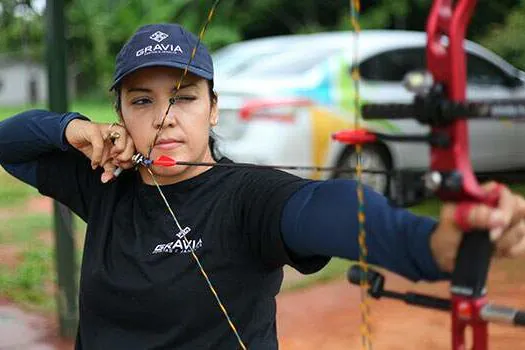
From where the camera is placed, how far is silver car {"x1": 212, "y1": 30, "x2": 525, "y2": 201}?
5.80 meters

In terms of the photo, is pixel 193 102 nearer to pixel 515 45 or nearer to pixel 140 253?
pixel 140 253

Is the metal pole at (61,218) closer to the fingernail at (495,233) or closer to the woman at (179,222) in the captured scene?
the woman at (179,222)

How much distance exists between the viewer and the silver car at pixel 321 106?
5.80 m

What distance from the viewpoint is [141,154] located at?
168cm

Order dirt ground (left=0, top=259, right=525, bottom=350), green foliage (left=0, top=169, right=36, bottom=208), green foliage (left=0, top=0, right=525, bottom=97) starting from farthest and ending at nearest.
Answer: green foliage (left=0, top=0, right=525, bottom=97) < green foliage (left=0, top=169, right=36, bottom=208) < dirt ground (left=0, top=259, right=525, bottom=350)

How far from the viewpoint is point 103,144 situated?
70.3 inches

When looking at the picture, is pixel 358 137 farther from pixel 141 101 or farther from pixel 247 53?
pixel 247 53

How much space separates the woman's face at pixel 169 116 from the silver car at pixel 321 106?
3694 millimetres

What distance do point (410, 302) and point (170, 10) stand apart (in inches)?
647

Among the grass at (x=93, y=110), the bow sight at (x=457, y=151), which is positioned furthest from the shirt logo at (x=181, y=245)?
the grass at (x=93, y=110)

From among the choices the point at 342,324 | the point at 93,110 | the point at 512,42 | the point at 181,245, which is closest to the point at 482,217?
the point at 181,245

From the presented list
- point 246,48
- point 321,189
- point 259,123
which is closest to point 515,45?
point 246,48

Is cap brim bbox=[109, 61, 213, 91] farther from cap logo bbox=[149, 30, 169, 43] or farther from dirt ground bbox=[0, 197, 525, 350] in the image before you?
dirt ground bbox=[0, 197, 525, 350]

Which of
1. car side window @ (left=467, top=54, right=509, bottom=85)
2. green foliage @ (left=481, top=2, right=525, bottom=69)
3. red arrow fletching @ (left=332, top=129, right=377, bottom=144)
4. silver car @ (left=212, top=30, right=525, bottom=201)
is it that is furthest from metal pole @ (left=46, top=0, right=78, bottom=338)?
green foliage @ (left=481, top=2, right=525, bottom=69)
